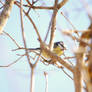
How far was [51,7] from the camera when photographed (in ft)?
7.50

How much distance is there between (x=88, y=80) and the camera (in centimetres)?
70

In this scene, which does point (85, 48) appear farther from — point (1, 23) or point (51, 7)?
point (51, 7)

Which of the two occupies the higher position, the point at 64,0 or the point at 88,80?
the point at 64,0

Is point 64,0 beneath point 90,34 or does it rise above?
above

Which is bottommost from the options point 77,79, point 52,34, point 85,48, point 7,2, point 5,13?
point 77,79

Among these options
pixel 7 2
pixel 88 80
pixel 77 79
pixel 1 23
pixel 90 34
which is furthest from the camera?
pixel 7 2

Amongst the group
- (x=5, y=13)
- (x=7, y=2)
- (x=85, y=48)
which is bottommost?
(x=85, y=48)

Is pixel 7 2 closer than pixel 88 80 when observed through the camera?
No

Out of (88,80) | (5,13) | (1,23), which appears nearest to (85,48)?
(88,80)

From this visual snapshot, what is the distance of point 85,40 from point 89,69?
0.48 feet

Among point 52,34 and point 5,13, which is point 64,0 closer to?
point 52,34

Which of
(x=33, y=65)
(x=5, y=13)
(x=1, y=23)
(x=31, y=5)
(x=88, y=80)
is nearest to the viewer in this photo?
(x=88, y=80)

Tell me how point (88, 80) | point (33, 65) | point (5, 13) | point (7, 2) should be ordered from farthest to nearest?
1. point (7, 2)
2. point (5, 13)
3. point (33, 65)
4. point (88, 80)

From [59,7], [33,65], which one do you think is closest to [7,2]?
[59,7]
